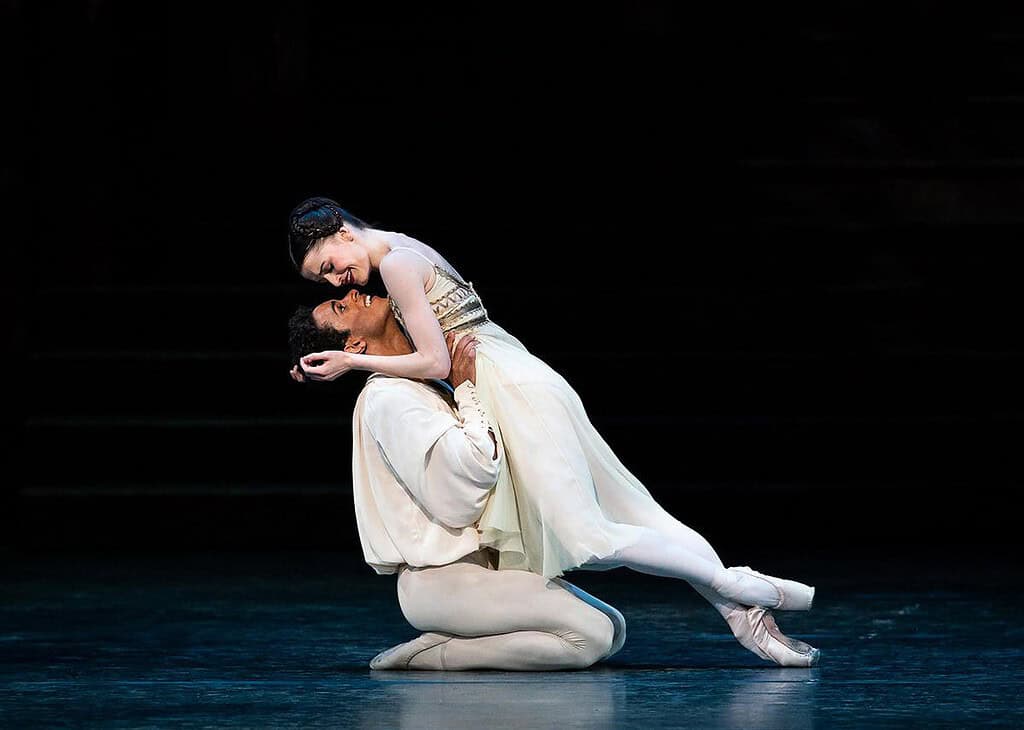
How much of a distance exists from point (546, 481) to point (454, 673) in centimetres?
45

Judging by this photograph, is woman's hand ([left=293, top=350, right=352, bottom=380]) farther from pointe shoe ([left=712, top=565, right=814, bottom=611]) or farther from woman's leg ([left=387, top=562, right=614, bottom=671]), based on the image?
pointe shoe ([left=712, top=565, right=814, bottom=611])

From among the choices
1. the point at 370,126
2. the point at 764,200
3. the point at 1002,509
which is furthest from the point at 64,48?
the point at 1002,509

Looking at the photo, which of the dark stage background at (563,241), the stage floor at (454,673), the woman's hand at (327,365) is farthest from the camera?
the dark stage background at (563,241)

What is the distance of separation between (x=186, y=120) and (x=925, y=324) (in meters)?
3.22

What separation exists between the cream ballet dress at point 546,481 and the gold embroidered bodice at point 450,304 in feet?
0.04

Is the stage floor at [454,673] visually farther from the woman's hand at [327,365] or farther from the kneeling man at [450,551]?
the woman's hand at [327,365]

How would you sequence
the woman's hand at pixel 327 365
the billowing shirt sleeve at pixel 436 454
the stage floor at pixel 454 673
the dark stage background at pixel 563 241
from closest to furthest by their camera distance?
the stage floor at pixel 454 673 < the billowing shirt sleeve at pixel 436 454 < the woman's hand at pixel 327 365 < the dark stage background at pixel 563 241

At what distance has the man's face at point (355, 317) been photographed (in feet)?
11.4

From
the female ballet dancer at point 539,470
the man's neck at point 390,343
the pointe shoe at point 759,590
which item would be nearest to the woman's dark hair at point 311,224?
the female ballet dancer at point 539,470

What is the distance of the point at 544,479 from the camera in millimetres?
3307

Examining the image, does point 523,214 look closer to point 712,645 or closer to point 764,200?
point 764,200

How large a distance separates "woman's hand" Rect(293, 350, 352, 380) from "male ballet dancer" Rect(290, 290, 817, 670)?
70 mm

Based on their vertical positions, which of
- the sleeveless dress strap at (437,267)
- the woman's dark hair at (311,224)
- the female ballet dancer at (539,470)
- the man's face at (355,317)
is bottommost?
the female ballet dancer at (539,470)

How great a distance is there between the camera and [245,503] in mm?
6062
